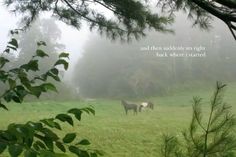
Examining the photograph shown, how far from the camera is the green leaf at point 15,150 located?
97 cm

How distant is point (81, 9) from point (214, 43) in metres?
32.0

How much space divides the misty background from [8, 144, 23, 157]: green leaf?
29.3 meters

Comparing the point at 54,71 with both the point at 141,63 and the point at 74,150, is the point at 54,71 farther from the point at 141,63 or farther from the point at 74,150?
the point at 141,63

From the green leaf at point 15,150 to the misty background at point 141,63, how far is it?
29.3 metres

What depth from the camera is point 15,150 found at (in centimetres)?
98

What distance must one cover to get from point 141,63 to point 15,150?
32195mm

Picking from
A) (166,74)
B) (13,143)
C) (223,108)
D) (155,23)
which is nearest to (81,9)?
(155,23)

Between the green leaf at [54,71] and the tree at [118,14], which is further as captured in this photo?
the tree at [118,14]

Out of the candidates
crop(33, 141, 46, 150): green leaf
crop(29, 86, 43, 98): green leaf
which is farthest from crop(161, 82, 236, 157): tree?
crop(33, 141, 46, 150): green leaf

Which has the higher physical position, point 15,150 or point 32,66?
point 32,66

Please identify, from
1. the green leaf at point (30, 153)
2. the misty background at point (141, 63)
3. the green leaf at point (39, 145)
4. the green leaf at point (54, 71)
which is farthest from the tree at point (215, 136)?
the misty background at point (141, 63)

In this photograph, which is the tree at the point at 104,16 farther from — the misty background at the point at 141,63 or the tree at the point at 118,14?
the misty background at the point at 141,63

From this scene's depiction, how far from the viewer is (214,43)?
3612cm

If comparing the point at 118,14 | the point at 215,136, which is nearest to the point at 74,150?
the point at 215,136
